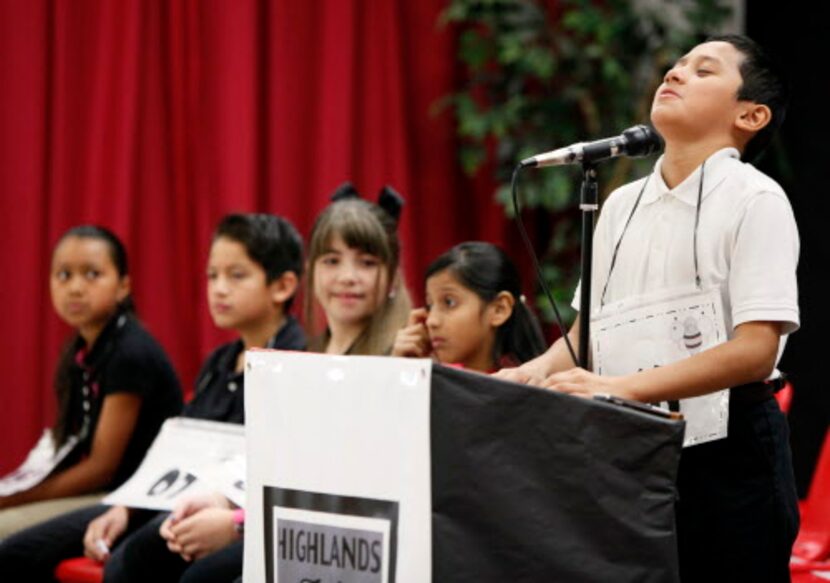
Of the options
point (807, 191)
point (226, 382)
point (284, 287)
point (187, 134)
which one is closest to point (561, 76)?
point (807, 191)

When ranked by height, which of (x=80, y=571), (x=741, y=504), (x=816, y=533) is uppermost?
(x=741, y=504)

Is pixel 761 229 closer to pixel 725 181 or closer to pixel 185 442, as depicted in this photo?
pixel 725 181

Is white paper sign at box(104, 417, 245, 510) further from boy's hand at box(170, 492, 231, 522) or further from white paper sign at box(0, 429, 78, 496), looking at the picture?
white paper sign at box(0, 429, 78, 496)

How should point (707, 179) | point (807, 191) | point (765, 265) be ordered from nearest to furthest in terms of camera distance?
point (765, 265) → point (707, 179) → point (807, 191)

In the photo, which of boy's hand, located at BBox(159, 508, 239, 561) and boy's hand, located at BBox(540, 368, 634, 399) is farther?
boy's hand, located at BBox(159, 508, 239, 561)

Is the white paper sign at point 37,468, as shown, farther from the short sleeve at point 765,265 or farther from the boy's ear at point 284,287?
the short sleeve at point 765,265

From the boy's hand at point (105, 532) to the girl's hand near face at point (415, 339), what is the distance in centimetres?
89

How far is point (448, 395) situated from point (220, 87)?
3304mm

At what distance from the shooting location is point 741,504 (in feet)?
6.91

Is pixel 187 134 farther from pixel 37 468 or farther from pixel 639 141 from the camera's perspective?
pixel 639 141

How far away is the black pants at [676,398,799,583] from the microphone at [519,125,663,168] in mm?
468

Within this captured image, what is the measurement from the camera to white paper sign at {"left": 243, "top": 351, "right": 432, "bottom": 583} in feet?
5.91

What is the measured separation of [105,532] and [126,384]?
0.49 meters

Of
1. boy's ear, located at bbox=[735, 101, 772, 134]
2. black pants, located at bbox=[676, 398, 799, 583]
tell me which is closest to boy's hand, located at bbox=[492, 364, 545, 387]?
black pants, located at bbox=[676, 398, 799, 583]
